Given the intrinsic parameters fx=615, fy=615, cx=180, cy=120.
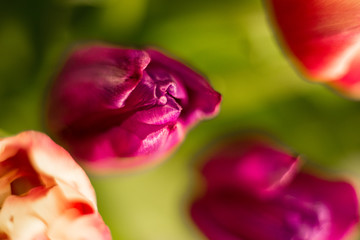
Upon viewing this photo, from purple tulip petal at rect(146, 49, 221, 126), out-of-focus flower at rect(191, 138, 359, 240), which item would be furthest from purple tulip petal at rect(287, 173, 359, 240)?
purple tulip petal at rect(146, 49, 221, 126)

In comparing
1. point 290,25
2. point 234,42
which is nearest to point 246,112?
point 234,42

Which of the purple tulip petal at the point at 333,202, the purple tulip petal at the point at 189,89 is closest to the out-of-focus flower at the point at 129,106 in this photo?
the purple tulip petal at the point at 189,89

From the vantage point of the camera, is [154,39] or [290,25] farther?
[154,39]

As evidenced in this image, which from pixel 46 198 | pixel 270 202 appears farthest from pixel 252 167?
pixel 46 198

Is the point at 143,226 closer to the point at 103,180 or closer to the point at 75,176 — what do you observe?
the point at 103,180

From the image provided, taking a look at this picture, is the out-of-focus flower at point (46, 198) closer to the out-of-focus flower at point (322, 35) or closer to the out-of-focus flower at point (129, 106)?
the out-of-focus flower at point (129, 106)

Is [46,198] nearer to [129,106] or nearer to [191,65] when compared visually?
[129,106]

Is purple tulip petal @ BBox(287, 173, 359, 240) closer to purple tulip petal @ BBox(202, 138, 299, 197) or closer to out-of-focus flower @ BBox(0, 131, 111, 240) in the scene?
purple tulip petal @ BBox(202, 138, 299, 197)
